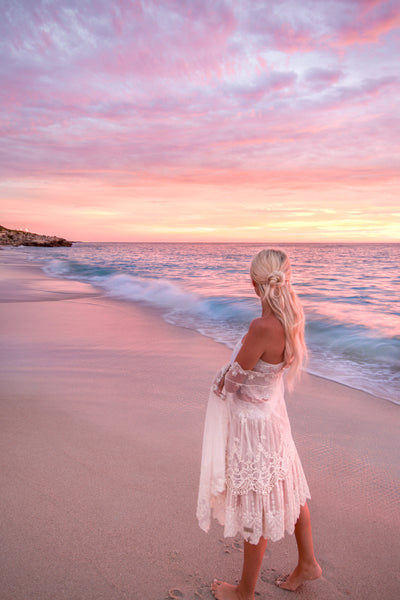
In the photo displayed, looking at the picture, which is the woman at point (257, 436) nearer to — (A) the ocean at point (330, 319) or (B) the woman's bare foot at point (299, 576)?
(B) the woman's bare foot at point (299, 576)

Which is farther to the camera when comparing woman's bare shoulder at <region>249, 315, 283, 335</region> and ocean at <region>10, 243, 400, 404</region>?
ocean at <region>10, 243, 400, 404</region>

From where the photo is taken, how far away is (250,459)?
2.29 m

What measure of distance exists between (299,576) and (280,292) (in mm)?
1857

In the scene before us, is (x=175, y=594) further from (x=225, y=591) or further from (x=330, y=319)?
(x=330, y=319)

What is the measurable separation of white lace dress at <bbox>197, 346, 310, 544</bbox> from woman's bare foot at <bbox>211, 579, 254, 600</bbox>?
0.40 meters

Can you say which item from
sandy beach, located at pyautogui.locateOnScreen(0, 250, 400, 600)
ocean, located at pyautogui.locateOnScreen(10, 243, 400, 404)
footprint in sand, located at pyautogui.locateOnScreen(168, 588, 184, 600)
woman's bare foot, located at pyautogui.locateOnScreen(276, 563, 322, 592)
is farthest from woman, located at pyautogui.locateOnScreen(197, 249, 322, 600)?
ocean, located at pyautogui.locateOnScreen(10, 243, 400, 404)

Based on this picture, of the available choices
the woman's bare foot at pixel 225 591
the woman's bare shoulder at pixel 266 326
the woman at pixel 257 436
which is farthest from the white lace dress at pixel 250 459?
the woman's bare foot at pixel 225 591

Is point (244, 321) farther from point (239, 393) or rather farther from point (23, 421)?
point (239, 393)

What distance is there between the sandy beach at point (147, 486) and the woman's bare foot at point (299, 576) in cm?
5

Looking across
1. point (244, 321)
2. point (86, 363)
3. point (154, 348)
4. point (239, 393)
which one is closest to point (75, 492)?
point (239, 393)

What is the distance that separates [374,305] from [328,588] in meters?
14.2

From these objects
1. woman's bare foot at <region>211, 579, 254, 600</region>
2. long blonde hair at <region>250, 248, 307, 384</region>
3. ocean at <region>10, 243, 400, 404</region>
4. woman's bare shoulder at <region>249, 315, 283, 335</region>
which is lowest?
woman's bare foot at <region>211, 579, 254, 600</region>

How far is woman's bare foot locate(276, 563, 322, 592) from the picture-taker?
8.24 feet

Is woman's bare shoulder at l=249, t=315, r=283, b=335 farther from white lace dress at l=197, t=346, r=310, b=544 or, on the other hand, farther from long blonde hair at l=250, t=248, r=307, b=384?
white lace dress at l=197, t=346, r=310, b=544
